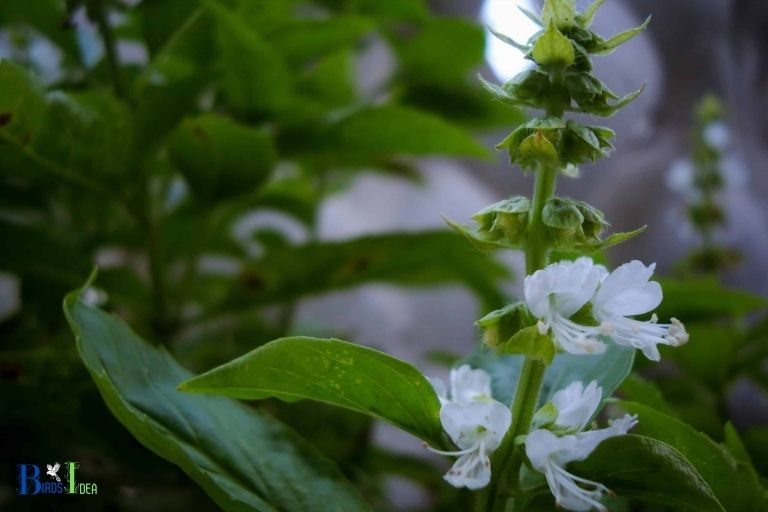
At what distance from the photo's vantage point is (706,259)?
3.74 feet

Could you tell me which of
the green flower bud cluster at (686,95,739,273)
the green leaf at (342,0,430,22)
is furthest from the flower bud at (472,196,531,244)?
the green flower bud cluster at (686,95,739,273)

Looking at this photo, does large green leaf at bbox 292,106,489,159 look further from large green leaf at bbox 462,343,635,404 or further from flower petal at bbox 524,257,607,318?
flower petal at bbox 524,257,607,318

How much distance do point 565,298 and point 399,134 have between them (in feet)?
1.43

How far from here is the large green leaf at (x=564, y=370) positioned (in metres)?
0.42

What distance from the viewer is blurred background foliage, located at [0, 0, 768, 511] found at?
585mm

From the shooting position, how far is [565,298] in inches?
13.7

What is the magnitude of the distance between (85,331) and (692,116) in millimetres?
1265

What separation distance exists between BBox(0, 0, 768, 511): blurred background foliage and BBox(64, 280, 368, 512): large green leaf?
0.55 ft

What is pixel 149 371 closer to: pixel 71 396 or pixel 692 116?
pixel 71 396

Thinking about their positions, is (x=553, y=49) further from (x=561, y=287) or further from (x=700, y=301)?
(x=700, y=301)

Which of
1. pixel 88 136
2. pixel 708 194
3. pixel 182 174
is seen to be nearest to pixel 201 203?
pixel 182 174

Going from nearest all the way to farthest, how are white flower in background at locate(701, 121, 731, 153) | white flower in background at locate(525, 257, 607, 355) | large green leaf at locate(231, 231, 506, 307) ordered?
white flower in background at locate(525, 257, 607, 355) < large green leaf at locate(231, 231, 506, 307) < white flower in background at locate(701, 121, 731, 153)

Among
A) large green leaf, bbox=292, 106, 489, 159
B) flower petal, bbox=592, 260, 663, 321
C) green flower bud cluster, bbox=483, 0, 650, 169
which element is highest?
large green leaf, bbox=292, 106, 489, 159

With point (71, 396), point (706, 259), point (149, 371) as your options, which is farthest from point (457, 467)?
point (706, 259)
